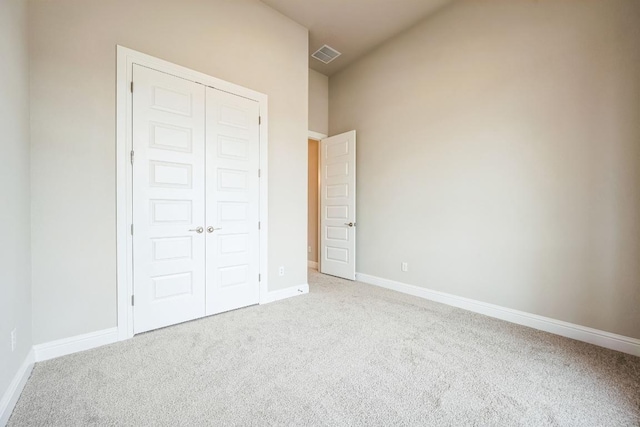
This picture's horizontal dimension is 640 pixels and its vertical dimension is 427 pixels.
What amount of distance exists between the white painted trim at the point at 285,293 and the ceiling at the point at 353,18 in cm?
352

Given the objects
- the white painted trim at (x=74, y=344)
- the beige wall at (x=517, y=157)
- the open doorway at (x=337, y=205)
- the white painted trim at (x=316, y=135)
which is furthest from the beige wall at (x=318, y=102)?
the white painted trim at (x=74, y=344)

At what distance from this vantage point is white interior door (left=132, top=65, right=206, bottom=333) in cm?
241

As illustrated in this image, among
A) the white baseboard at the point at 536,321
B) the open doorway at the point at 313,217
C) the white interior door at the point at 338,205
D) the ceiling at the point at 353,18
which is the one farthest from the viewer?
the open doorway at the point at 313,217

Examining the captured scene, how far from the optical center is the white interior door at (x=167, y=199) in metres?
2.41

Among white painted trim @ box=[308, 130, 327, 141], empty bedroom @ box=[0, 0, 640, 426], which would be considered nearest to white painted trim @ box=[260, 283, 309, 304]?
empty bedroom @ box=[0, 0, 640, 426]

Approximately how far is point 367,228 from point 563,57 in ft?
9.47

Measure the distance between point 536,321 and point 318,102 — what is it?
4.31m

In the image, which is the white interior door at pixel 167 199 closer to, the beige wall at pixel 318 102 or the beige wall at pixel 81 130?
the beige wall at pixel 81 130

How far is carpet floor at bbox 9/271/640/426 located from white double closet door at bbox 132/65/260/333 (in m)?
0.33

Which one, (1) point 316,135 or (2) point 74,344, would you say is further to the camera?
(1) point 316,135

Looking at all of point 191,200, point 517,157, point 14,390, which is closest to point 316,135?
point 191,200

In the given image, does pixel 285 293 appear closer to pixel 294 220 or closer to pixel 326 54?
pixel 294 220

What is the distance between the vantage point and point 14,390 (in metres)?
1.55

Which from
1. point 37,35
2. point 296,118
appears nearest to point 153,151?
point 37,35
